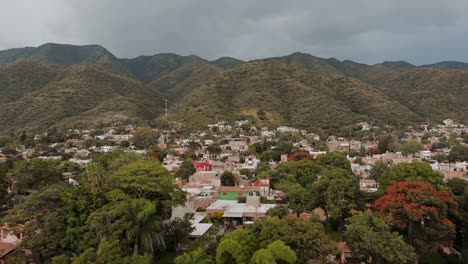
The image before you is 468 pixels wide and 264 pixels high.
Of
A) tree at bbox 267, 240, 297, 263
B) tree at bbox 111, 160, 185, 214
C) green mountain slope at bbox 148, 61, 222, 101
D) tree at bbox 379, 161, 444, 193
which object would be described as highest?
green mountain slope at bbox 148, 61, 222, 101

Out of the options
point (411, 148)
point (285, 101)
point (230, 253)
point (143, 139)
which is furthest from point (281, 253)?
point (285, 101)

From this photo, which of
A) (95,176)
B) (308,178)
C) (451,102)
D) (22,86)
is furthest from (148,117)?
(451,102)

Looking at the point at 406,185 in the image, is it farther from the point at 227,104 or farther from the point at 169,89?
the point at 169,89

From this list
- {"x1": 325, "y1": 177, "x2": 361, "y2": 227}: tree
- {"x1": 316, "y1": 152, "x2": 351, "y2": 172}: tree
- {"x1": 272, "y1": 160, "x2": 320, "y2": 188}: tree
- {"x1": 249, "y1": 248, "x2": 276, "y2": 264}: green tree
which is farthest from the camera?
{"x1": 316, "y1": 152, "x2": 351, "y2": 172}: tree

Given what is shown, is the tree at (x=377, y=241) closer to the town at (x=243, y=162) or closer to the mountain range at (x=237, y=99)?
the town at (x=243, y=162)

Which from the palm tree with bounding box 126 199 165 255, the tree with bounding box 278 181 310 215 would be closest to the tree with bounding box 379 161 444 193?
the tree with bounding box 278 181 310 215

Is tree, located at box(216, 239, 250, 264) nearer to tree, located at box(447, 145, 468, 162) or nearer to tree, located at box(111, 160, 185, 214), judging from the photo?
tree, located at box(111, 160, 185, 214)

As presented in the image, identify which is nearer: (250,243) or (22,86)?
(250,243)
